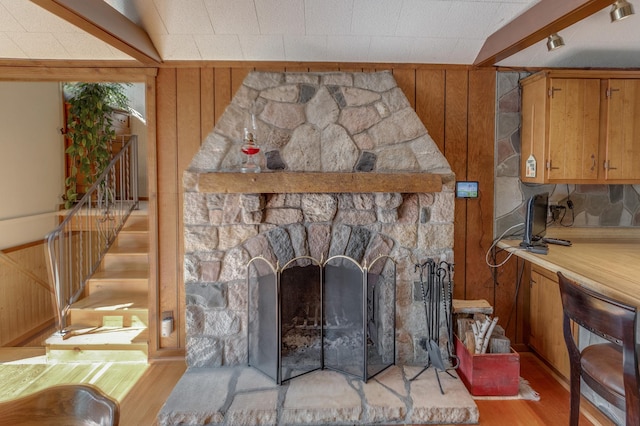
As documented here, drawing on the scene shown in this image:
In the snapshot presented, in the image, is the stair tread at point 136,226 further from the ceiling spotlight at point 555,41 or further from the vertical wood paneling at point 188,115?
the ceiling spotlight at point 555,41

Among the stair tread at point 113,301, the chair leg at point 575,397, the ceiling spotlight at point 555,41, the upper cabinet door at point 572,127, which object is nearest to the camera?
the chair leg at point 575,397

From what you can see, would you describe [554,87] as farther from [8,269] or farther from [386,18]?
[8,269]

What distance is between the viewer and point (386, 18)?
2.49m

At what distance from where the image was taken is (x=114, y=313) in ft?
10.7

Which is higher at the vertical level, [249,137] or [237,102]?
[237,102]

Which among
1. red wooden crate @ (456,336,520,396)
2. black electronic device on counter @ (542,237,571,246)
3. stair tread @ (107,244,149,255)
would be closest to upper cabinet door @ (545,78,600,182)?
black electronic device on counter @ (542,237,571,246)

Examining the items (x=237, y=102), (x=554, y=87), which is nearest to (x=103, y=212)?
(x=237, y=102)

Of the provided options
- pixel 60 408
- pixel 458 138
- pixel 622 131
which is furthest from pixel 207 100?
pixel 622 131

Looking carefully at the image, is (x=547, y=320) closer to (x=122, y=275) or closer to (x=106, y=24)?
(x=106, y=24)

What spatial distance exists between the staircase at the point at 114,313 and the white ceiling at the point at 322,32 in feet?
6.29

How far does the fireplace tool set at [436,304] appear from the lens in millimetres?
2576

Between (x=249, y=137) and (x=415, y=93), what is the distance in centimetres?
132

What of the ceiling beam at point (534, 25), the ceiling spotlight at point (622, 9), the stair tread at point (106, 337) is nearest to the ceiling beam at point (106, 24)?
the stair tread at point (106, 337)

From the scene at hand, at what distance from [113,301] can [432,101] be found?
3.24 metres
